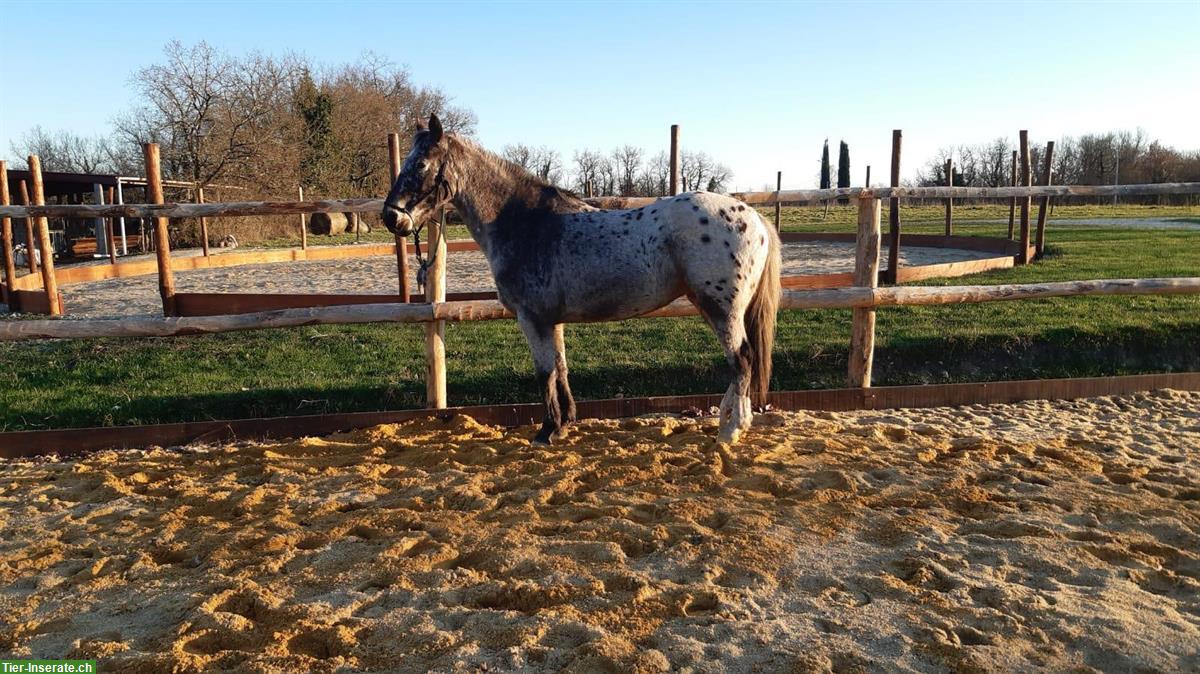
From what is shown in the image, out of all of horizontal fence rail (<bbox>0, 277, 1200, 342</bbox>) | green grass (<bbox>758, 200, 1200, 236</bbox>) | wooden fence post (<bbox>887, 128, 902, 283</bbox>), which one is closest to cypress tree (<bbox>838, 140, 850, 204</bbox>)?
green grass (<bbox>758, 200, 1200, 236</bbox>)

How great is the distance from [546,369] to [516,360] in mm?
2010

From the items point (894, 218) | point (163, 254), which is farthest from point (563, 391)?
point (894, 218)

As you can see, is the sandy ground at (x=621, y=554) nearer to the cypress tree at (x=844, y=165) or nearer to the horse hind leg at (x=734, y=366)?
the horse hind leg at (x=734, y=366)

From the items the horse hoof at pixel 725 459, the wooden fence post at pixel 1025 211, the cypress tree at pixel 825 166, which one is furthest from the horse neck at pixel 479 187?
the cypress tree at pixel 825 166

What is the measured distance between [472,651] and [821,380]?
4548 mm

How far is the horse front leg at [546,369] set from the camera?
4496 mm

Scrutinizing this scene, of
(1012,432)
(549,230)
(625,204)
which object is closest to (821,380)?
(1012,432)

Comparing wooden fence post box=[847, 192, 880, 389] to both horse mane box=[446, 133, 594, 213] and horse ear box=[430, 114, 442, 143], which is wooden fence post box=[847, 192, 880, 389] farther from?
horse ear box=[430, 114, 442, 143]

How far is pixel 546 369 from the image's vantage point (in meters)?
4.57

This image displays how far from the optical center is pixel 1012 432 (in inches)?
189

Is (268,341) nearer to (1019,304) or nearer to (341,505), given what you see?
(341,505)

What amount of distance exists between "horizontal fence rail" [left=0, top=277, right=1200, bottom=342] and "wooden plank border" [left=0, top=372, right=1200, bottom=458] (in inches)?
25.2

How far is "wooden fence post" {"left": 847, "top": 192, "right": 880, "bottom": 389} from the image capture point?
18.5 feet

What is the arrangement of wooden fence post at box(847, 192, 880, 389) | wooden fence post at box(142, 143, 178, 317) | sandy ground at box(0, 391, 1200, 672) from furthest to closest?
wooden fence post at box(142, 143, 178, 317)
wooden fence post at box(847, 192, 880, 389)
sandy ground at box(0, 391, 1200, 672)
